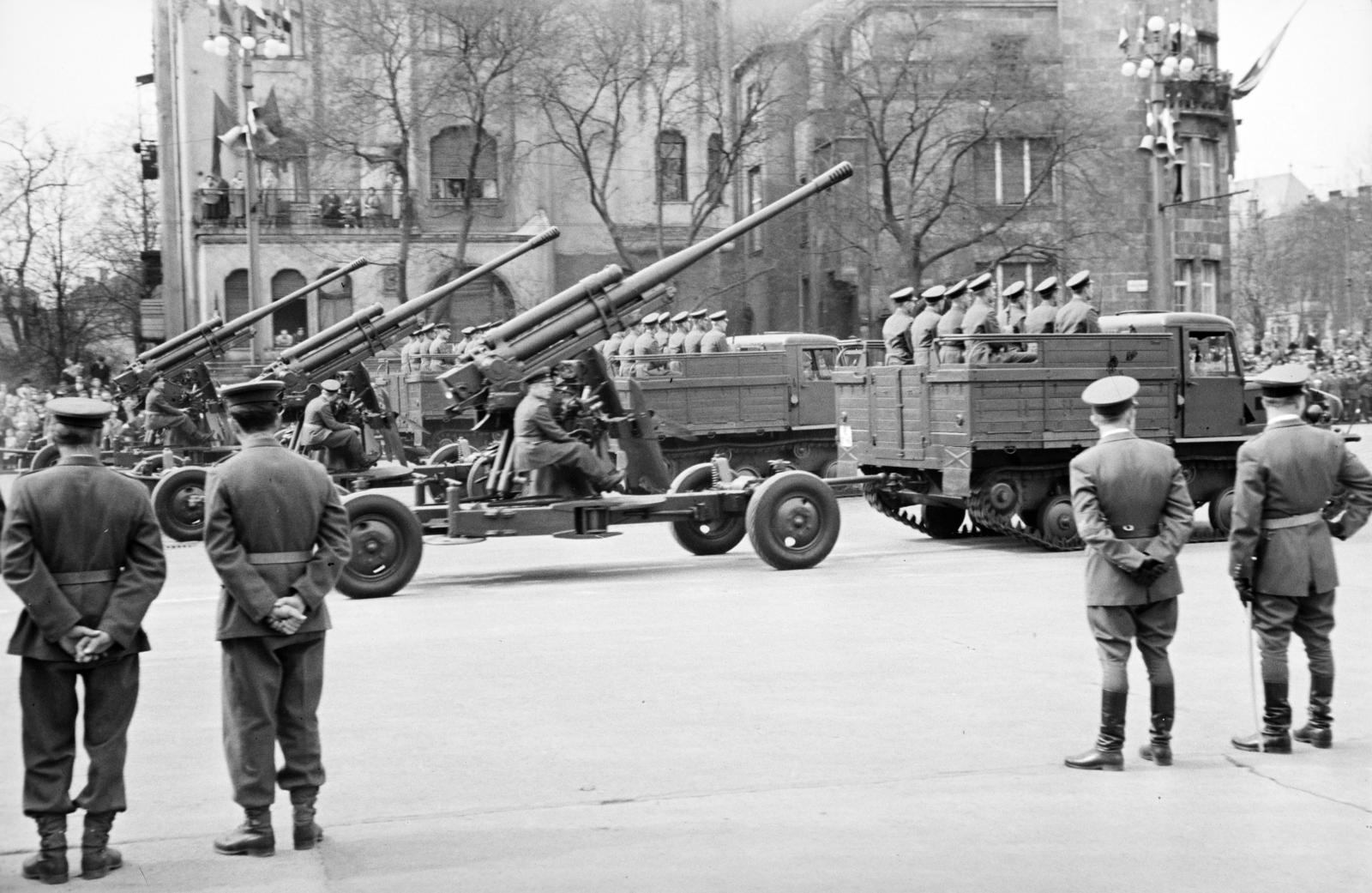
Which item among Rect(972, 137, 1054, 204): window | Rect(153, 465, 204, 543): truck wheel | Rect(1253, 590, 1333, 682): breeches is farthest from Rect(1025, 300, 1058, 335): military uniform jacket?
Rect(972, 137, 1054, 204): window

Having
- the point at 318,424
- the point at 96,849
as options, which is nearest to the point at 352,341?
the point at 318,424

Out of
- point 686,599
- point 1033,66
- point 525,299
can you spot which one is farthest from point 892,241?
point 686,599

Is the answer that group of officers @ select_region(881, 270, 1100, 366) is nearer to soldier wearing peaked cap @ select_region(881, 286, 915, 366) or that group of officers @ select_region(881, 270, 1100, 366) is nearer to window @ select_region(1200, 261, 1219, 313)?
soldier wearing peaked cap @ select_region(881, 286, 915, 366)

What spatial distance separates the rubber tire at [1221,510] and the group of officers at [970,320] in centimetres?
202

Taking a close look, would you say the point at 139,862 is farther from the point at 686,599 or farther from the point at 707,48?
the point at 707,48

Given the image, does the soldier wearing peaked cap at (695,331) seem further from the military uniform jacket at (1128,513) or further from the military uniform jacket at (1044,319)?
the military uniform jacket at (1128,513)

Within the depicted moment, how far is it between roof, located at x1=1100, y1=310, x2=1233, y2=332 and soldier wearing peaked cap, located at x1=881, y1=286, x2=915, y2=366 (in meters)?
1.85

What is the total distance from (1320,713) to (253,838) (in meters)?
4.52

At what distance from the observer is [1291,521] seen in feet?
24.7

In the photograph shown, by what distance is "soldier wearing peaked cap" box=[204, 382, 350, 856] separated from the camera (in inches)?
239

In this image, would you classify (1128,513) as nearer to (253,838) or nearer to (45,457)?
(253,838)

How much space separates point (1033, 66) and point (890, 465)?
71.7 feet

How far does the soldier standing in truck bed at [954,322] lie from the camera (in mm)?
15750

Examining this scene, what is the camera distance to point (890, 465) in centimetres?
1652
